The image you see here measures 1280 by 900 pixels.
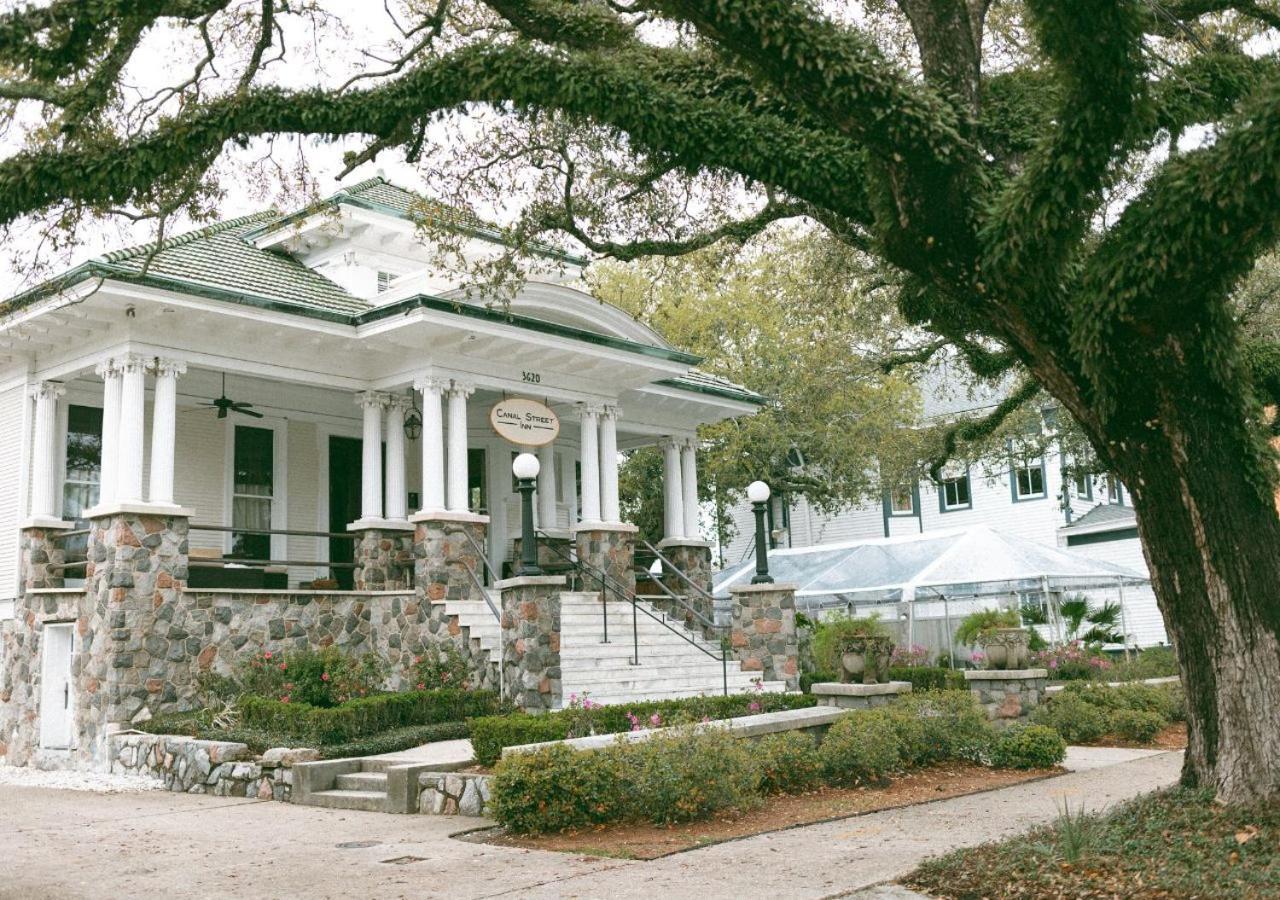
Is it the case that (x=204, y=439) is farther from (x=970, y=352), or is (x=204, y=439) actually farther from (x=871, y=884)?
(x=871, y=884)

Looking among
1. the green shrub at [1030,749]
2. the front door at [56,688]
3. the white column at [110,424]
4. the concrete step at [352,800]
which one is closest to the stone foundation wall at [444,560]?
the white column at [110,424]

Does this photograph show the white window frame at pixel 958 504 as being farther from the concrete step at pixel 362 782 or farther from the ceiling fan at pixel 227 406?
the concrete step at pixel 362 782

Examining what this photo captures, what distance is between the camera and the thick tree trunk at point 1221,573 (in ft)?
21.8

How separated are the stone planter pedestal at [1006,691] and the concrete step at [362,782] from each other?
21.4 feet

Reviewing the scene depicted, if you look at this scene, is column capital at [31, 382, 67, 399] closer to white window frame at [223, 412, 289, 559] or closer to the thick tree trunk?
white window frame at [223, 412, 289, 559]

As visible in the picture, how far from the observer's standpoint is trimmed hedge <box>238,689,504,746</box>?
12.1m

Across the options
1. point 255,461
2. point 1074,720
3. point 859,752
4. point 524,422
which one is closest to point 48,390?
point 255,461

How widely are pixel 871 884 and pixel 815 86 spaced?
4280mm

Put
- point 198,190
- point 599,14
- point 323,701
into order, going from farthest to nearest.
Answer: point 323,701 < point 198,190 < point 599,14

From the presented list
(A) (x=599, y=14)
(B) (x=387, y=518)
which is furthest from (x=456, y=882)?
(B) (x=387, y=518)

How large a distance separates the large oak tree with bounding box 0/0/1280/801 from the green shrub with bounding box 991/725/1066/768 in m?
3.88

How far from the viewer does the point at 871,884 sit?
20.8 feet

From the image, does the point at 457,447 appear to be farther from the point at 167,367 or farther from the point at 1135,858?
the point at 1135,858

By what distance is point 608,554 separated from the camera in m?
18.1
